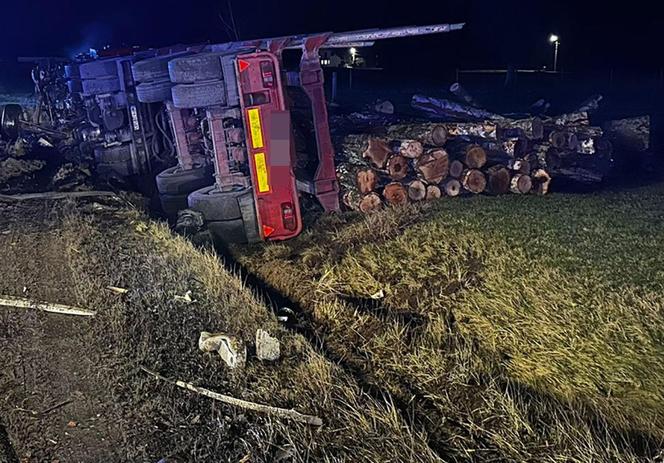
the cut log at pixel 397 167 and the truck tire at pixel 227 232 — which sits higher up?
the cut log at pixel 397 167

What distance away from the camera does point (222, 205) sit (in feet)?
21.4

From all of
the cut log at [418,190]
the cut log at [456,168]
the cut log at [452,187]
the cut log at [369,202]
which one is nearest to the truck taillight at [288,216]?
the cut log at [369,202]

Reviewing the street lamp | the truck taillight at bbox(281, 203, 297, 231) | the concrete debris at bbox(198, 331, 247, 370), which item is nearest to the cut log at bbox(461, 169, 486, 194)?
the truck taillight at bbox(281, 203, 297, 231)

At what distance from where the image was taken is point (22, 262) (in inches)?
199

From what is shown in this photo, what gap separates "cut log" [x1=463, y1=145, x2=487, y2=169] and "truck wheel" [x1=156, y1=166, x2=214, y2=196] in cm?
360

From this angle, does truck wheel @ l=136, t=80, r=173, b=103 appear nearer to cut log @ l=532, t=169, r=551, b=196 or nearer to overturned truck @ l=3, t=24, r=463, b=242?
overturned truck @ l=3, t=24, r=463, b=242

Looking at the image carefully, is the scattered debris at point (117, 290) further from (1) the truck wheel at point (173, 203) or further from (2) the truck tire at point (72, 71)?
(2) the truck tire at point (72, 71)

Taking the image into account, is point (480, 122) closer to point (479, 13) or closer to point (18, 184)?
point (18, 184)

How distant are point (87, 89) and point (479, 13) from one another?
14.1m

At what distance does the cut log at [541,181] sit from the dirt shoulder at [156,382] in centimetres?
471

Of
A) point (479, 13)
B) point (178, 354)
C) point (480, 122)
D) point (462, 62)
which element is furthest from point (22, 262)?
point (479, 13)

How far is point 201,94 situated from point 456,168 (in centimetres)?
345

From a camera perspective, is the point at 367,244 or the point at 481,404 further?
the point at 367,244

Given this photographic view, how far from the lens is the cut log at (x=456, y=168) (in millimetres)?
7586
